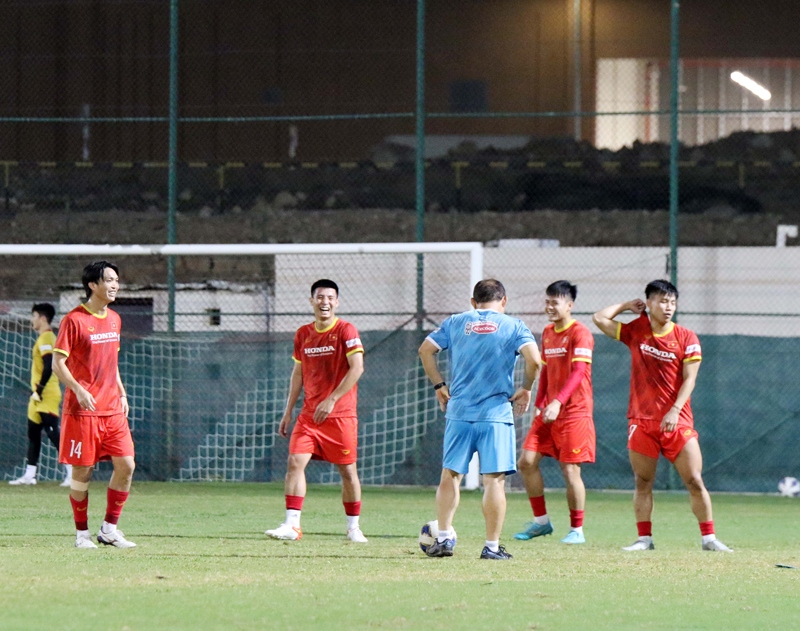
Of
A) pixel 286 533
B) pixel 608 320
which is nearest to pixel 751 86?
pixel 608 320

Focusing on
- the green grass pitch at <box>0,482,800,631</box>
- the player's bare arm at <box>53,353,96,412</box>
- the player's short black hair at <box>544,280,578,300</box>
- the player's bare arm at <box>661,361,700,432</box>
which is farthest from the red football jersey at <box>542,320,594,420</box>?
the player's bare arm at <box>53,353,96,412</box>

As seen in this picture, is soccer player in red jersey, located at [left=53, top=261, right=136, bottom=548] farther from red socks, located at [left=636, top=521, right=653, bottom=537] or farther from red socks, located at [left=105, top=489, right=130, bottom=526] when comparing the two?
red socks, located at [left=636, top=521, right=653, bottom=537]

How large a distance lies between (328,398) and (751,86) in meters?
24.6

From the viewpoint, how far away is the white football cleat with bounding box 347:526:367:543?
380 inches

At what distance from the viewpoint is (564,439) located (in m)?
10.2

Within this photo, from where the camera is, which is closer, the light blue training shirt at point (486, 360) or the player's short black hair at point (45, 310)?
the light blue training shirt at point (486, 360)

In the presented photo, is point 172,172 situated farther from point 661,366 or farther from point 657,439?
point 657,439

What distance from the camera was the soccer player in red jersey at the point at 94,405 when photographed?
28.6ft

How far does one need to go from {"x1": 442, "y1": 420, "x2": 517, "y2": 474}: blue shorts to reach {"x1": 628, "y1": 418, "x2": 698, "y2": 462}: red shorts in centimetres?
144

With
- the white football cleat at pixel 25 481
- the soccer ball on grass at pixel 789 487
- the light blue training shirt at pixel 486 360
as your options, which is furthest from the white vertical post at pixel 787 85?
the light blue training shirt at pixel 486 360

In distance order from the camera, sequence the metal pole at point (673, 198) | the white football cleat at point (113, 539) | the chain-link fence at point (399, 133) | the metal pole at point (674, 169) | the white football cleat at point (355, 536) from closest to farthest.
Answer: the white football cleat at point (113, 539)
the white football cleat at point (355, 536)
the metal pole at point (673, 198)
the metal pole at point (674, 169)
the chain-link fence at point (399, 133)

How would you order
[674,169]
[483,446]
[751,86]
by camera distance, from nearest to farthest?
[483,446] → [674,169] → [751,86]

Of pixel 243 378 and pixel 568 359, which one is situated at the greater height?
pixel 568 359

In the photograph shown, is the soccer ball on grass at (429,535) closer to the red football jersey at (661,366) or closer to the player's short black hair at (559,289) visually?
the red football jersey at (661,366)
